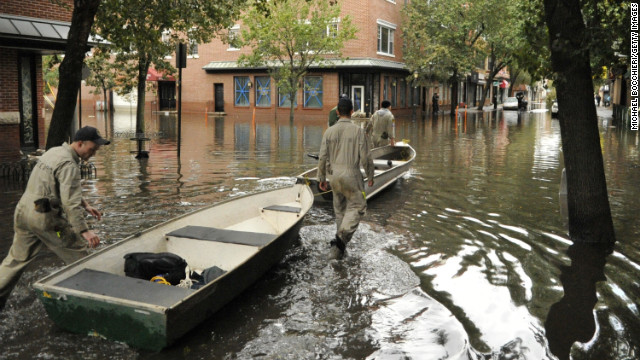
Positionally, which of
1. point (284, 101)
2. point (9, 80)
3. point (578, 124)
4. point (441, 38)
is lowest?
point (578, 124)

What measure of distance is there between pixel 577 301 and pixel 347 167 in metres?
3.10

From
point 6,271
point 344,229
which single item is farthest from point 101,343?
point 344,229

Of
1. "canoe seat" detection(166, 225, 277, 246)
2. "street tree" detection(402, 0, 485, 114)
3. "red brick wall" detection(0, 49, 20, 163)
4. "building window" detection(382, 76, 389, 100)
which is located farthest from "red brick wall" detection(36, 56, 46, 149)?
"building window" detection(382, 76, 389, 100)

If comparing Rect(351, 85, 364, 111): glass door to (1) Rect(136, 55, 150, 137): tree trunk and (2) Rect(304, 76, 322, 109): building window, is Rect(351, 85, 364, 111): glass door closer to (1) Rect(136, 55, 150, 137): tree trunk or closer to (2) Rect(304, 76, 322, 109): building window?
(2) Rect(304, 76, 322, 109): building window

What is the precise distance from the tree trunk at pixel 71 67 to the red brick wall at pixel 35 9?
5.32 meters

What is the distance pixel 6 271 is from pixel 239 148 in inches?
597

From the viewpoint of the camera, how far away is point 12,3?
14500 millimetres

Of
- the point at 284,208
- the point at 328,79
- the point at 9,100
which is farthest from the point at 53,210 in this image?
the point at 328,79

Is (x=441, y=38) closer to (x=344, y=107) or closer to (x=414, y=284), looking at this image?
(x=344, y=107)

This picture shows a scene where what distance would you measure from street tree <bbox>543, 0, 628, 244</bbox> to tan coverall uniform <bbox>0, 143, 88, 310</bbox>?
5.69 metres

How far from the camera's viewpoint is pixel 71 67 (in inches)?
367

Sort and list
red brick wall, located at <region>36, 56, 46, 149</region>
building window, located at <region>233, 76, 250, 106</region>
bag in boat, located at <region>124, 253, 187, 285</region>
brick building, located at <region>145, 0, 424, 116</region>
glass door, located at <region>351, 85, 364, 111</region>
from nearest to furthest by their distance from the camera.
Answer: bag in boat, located at <region>124, 253, 187, 285</region> → red brick wall, located at <region>36, 56, 46, 149</region> → brick building, located at <region>145, 0, 424, 116</region> → glass door, located at <region>351, 85, 364, 111</region> → building window, located at <region>233, 76, 250, 106</region>

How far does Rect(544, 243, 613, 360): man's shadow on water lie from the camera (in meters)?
5.17

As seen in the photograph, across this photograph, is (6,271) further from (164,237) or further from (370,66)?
(370,66)
